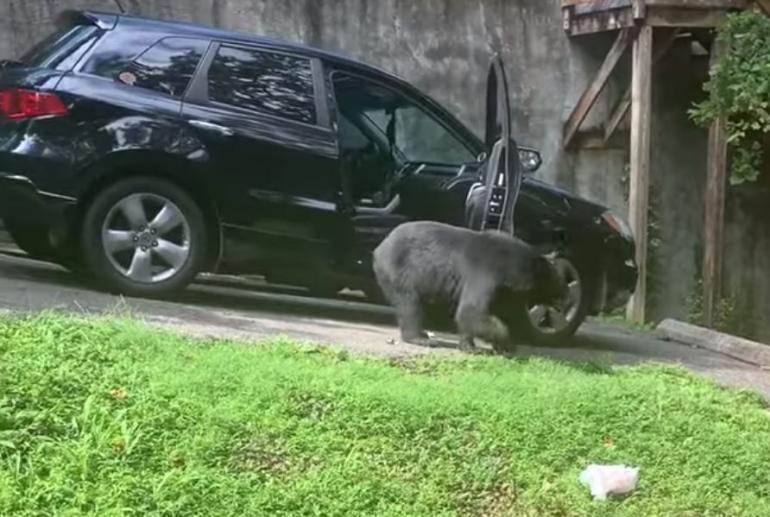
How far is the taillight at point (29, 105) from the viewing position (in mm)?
7223

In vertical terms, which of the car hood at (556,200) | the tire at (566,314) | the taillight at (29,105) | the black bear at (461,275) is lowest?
the tire at (566,314)

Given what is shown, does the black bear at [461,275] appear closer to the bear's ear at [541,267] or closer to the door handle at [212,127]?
the bear's ear at [541,267]

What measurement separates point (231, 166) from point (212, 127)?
0.92 ft

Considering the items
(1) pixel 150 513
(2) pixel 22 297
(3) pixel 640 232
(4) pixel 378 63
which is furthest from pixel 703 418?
(4) pixel 378 63

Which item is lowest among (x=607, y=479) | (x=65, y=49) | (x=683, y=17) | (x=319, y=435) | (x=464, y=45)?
(x=607, y=479)

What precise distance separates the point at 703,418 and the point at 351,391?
177 centimetres

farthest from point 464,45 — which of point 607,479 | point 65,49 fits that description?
point 607,479

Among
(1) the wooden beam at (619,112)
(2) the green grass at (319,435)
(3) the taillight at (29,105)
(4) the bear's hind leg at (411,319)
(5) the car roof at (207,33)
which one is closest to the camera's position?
(2) the green grass at (319,435)

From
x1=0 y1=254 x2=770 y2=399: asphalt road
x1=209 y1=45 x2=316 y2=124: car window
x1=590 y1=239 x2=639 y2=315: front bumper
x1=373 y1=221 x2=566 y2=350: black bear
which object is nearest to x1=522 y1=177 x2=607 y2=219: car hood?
x1=590 y1=239 x2=639 y2=315: front bumper

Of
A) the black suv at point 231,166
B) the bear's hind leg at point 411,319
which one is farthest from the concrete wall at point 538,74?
the bear's hind leg at point 411,319

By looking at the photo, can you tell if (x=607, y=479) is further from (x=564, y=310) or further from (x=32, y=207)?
(x=32, y=207)

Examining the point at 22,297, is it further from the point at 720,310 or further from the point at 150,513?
the point at 720,310

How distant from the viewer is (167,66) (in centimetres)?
766

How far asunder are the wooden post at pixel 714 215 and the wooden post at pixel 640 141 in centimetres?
65
